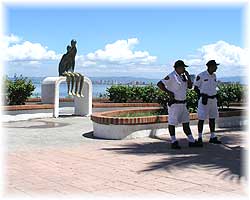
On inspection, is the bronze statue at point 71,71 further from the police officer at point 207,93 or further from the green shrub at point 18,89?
the police officer at point 207,93

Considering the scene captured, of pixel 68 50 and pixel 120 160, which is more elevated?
pixel 68 50

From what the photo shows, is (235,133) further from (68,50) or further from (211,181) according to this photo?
(68,50)

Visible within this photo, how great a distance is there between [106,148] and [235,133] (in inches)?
149

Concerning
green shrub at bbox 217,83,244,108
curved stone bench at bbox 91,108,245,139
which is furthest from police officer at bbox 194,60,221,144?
green shrub at bbox 217,83,244,108

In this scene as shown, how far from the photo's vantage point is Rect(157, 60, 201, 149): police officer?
8.10 metres

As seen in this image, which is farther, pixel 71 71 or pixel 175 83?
pixel 71 71

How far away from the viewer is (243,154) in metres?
7.48

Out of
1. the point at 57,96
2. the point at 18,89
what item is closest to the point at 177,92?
the point at 57,96

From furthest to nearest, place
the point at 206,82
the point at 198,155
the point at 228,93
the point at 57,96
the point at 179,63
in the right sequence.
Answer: the point at 57,96 < the point at 228,93 < the point at 206,82 < the point at 179,63 < the point at 198,155

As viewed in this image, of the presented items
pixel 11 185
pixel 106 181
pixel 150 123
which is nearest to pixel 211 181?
pixel 106 181

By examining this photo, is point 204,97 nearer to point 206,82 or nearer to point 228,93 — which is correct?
point 206,82

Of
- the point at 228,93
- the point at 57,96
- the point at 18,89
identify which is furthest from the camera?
the point at 57,96

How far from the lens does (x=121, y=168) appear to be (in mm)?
6316

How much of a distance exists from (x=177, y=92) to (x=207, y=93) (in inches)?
33.9
